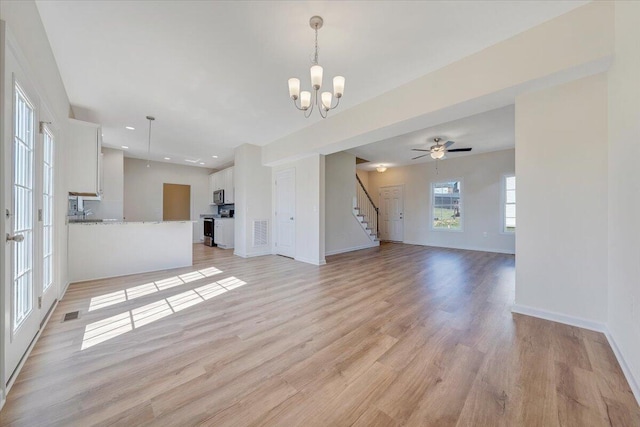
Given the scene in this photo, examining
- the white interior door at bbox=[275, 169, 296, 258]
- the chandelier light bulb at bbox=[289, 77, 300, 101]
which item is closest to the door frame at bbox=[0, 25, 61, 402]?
the chandelier light bulb at bbox=[289, 77, 300, 101]

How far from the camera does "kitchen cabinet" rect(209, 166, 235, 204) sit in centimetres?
755

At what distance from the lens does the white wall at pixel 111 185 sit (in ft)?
20.4

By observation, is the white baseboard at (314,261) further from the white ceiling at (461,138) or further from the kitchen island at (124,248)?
the white ceiling at (461,138)

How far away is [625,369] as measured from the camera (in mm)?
1697

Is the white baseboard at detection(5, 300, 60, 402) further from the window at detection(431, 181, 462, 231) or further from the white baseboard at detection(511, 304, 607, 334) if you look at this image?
the window at detection(431, 181, 462, 231)

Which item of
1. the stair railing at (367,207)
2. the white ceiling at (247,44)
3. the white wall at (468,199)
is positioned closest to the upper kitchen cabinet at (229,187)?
the white ceiling at (247,44)

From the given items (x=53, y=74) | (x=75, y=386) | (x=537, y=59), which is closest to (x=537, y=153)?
(x=537, y=59)

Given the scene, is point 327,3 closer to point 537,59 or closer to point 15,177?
point 537,59

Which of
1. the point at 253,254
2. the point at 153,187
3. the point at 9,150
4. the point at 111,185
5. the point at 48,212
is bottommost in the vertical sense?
the point at 253,254

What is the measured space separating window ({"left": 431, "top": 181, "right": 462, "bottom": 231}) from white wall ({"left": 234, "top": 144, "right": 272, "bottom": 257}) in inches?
214

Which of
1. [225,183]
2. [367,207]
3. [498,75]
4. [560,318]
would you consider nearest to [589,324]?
[560,318]

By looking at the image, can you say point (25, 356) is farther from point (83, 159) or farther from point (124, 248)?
point (83, 159)

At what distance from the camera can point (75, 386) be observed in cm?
154

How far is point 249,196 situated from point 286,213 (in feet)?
3.32
